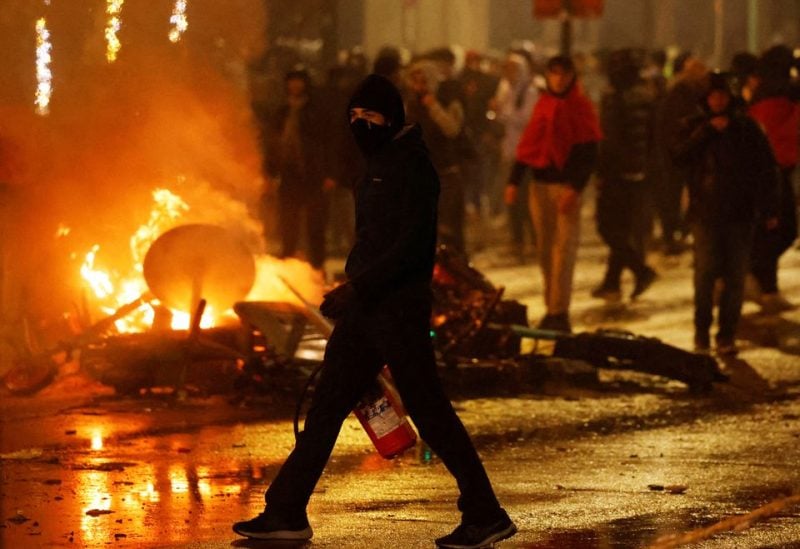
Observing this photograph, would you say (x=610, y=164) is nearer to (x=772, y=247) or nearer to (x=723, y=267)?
(x=772, y=247)

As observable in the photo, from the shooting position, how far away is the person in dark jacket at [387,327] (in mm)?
6242

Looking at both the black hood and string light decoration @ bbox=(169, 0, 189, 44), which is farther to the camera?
string light decoration @ bbox=(169, 0, 189, 44)

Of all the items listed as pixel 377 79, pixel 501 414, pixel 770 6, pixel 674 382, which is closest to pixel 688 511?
pixel 377 79

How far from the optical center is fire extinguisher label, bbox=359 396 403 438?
6484 mm

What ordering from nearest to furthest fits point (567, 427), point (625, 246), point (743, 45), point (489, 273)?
point (567, 427), point (625, 246), point (489, 273), point (743, 45)

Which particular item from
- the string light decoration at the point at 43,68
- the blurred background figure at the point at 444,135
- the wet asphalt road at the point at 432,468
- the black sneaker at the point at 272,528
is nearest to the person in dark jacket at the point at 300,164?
the blurred background figure at the point at 444,135

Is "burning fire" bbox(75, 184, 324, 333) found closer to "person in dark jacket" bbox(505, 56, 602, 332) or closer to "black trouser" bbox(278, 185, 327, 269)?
"person in dark jacket" bbox(505, 56, 602, 332)

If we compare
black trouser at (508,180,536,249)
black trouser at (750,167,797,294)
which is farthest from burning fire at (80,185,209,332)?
black trouser at (508,180,536,249)

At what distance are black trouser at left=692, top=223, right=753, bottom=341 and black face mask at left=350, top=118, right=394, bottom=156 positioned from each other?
5.98 metres

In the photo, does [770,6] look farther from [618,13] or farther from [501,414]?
[501,414]

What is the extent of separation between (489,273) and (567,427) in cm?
760

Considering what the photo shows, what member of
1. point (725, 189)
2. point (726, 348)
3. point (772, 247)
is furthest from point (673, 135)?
point (726, 348)

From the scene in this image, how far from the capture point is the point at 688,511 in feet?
23.3

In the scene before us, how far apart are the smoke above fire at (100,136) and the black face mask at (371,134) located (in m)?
5.03
